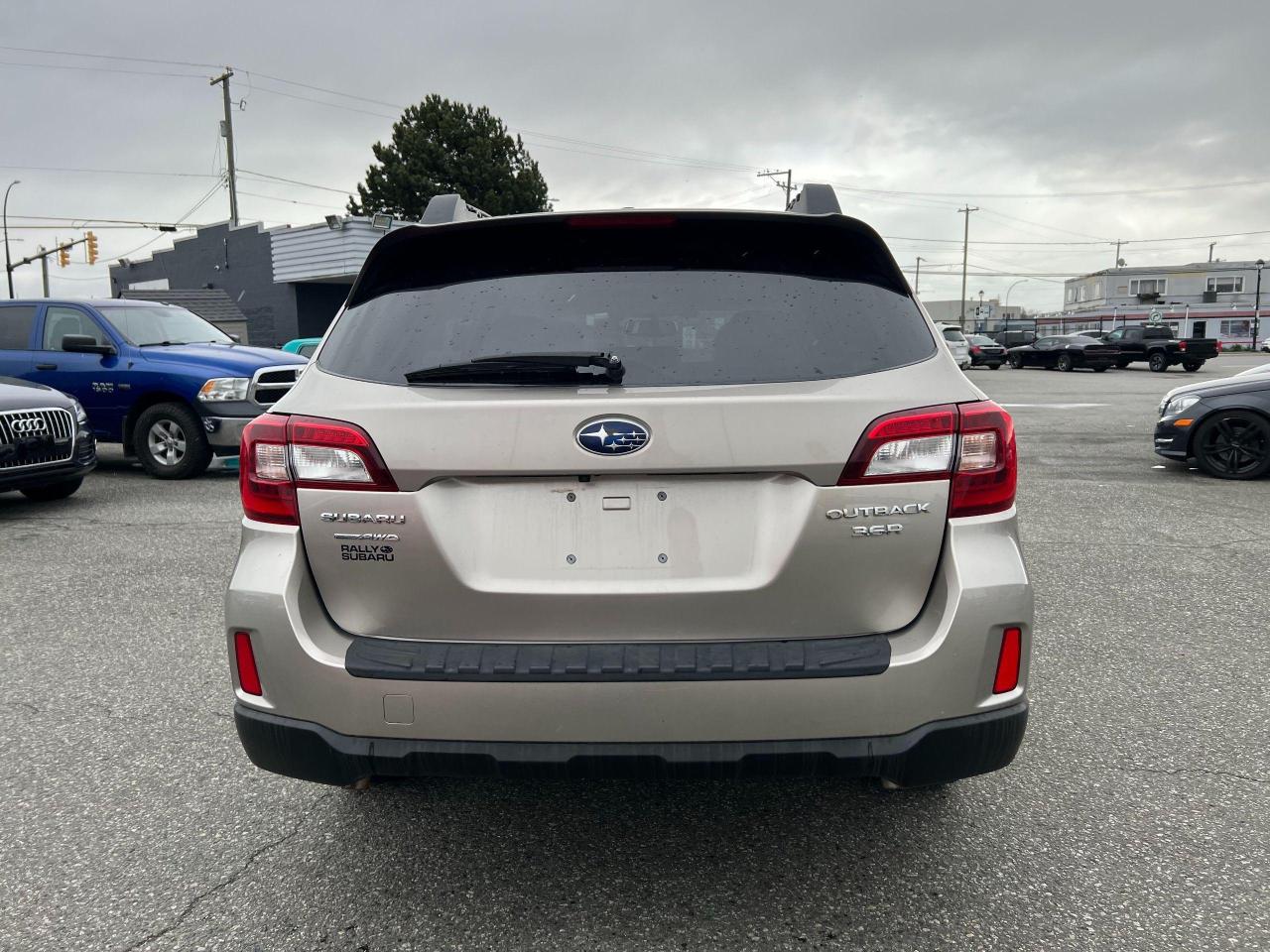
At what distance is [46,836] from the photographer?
9.37ft

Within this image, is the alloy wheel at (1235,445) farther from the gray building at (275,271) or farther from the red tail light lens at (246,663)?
the gray building at (275,271)

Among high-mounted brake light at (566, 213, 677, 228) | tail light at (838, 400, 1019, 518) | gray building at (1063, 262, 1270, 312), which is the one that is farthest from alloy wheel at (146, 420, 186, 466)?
gray building at (1063, 262, 1270, 312)

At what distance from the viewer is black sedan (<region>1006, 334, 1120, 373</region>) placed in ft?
122

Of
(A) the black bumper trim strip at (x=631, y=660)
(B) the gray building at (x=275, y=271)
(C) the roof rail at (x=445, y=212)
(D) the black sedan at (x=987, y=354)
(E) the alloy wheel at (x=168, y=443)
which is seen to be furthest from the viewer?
(D) the black sedan at (x=987, y=354)

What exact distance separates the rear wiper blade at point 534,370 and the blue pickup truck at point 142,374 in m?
7.47

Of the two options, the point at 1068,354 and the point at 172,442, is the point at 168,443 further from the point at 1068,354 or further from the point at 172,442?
the point at 1068,354

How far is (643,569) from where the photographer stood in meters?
2.19

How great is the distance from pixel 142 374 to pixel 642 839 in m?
8.82

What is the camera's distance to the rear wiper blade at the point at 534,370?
2254mm

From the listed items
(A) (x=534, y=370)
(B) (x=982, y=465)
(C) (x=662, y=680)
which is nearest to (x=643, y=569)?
(C) (x=662, y=680)

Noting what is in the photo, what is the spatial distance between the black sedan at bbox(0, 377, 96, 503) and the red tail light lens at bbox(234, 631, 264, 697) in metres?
6.48

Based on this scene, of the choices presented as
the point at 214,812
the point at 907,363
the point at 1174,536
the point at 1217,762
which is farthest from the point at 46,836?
the point at 1174,536

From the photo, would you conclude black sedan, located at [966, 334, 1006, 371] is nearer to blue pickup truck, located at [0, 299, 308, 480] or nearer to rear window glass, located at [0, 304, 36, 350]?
blue pickup truck, located at [0, 299, 308, 480]

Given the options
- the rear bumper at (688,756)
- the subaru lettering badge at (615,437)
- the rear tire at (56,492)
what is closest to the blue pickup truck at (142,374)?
the rear tire at (56,492)
